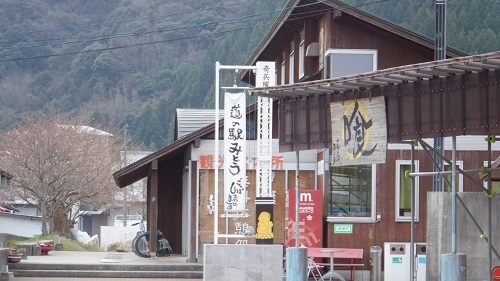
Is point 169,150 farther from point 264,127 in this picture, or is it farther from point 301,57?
point 301,57

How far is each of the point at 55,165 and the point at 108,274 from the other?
2064 cm

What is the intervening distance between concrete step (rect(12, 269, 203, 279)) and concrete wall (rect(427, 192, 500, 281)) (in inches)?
339

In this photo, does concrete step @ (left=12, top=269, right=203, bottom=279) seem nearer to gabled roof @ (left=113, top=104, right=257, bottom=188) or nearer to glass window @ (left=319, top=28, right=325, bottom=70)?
gabled roof @ (left=113, top=104, right=257, bottom=188)

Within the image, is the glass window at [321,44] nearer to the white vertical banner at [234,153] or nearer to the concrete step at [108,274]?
the white vertical banner at [234,153]

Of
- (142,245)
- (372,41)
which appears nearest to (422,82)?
(372,41)

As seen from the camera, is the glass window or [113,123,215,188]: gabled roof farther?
[113,123,215,188]: gabled roof

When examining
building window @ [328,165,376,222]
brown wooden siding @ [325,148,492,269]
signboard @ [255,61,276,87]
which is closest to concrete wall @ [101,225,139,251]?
building window @ [328,165,376,222]

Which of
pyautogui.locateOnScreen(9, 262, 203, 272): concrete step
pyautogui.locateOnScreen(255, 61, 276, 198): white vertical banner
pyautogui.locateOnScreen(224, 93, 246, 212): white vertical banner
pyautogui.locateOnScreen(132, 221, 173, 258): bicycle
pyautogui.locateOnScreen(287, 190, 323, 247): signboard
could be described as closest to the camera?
pyautogui.locateOnScreen(255, 61, 276, 198): white vertical banner

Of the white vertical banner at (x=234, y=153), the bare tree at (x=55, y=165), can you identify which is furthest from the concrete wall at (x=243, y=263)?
the bare tree at (x=55, y=165)

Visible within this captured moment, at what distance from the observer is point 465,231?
58.7 ft

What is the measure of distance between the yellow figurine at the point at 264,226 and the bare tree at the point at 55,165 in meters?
23.6

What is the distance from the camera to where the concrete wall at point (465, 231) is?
17.4 metres

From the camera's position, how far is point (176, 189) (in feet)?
106

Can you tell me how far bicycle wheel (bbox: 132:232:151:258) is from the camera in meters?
30.2
